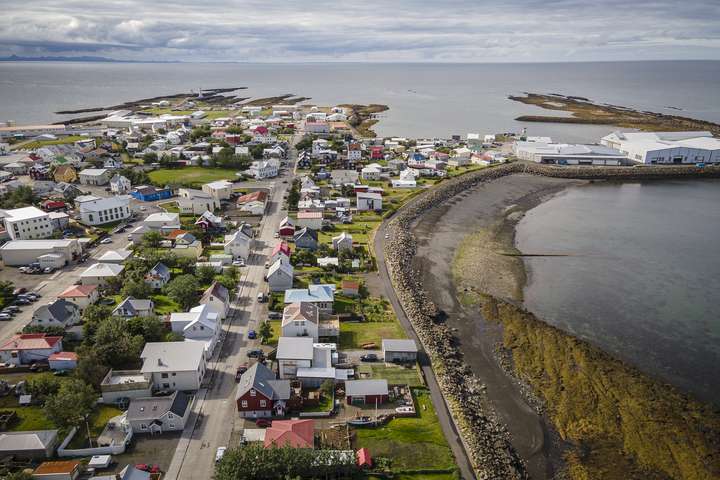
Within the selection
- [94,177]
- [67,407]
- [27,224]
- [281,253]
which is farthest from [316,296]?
[94,177]

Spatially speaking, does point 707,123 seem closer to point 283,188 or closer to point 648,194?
point 648,194

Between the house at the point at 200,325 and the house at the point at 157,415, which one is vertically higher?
the house at the point at 200,325

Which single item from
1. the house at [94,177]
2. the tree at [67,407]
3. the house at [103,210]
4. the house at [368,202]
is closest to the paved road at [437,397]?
the house at [368,202]

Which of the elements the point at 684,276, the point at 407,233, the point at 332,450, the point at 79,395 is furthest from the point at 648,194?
the point at 79,395

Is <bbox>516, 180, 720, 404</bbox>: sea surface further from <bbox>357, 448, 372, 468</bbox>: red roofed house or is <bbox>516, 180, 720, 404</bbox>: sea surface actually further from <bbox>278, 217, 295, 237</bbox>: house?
<bbox>278, 217, 295, 237</bbox>: house

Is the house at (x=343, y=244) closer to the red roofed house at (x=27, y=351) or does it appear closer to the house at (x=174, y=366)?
the house at (x=174, y=366)

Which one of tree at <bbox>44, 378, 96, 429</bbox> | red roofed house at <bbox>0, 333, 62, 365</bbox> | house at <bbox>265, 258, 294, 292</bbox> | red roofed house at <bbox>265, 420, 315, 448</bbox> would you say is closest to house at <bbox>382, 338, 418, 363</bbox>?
red roofed house at <bbox>265, 420, 315, 448</bbox>
